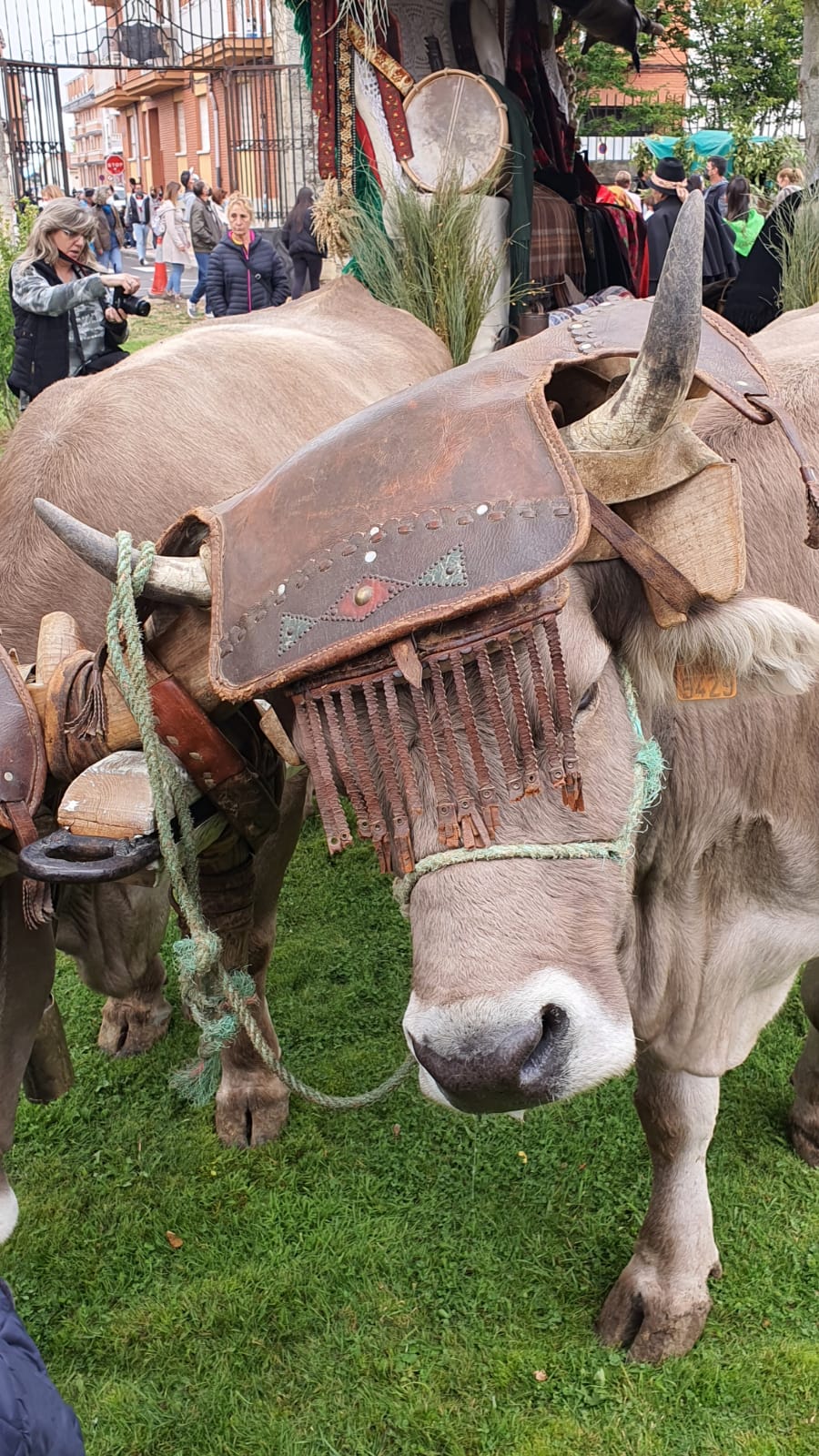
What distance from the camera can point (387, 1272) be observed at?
3.12 meters

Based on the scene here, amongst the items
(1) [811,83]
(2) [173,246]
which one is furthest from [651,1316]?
(2) [173,246]

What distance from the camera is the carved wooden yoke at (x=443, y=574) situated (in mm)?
1692

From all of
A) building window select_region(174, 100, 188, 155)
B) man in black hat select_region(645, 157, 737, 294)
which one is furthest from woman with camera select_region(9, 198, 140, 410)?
building window select_region(174, 100, 188, 155)

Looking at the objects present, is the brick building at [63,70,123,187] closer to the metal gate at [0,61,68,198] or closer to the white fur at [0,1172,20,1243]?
the metal gate at [0,61,68,198]

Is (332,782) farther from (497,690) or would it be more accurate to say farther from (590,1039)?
(590,1039)

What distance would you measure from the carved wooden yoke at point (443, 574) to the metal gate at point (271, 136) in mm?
13232

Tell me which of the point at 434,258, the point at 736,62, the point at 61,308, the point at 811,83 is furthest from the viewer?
the point at 736,62

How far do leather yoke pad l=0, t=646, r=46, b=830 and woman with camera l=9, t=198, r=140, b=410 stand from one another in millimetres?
4992

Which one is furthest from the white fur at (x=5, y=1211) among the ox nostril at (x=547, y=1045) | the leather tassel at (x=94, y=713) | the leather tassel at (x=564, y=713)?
the leather tassel at (x=564, y=713)

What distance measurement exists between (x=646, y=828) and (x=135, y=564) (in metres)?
1.06

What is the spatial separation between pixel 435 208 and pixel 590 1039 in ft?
16.0

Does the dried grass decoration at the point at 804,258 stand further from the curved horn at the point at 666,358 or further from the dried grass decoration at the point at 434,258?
the curved horn at the point at 666,358

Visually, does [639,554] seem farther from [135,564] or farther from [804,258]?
[804,258]

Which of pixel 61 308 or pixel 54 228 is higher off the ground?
pixel 54 228
